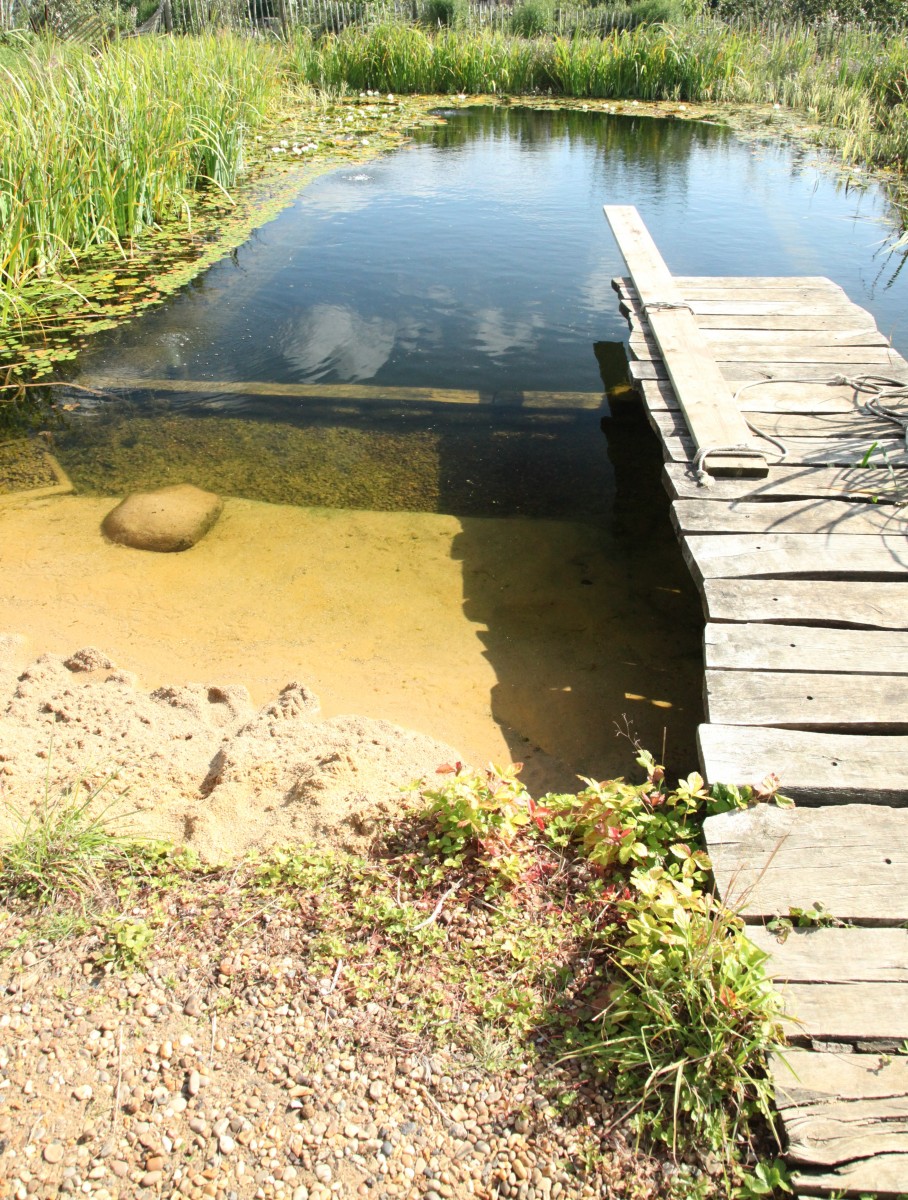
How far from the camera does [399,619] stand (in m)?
3.54

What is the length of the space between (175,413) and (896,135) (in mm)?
9050

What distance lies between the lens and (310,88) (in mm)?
13023

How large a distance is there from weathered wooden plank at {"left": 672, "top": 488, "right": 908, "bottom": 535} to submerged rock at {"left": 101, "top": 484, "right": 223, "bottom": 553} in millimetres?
2214

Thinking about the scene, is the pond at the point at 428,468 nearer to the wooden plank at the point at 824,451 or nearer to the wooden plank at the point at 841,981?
the wooden plank at the point at 824,451

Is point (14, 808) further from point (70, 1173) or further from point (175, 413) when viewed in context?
point (175, 413)

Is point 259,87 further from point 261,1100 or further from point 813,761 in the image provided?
point 261,1100

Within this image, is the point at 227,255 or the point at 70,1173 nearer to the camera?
the point at 70,1173

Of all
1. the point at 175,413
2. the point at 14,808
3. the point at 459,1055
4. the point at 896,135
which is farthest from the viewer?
the point at 896,135

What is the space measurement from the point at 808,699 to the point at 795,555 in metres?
0.71

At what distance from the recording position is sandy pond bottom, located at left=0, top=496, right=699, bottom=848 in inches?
120

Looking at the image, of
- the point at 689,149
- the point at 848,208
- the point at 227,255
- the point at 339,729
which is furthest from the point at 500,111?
the point at 339,729

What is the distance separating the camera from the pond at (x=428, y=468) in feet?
10.7

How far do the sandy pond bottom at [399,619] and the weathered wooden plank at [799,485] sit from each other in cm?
61

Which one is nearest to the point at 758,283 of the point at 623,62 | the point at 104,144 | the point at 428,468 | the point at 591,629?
the point at 428,468
